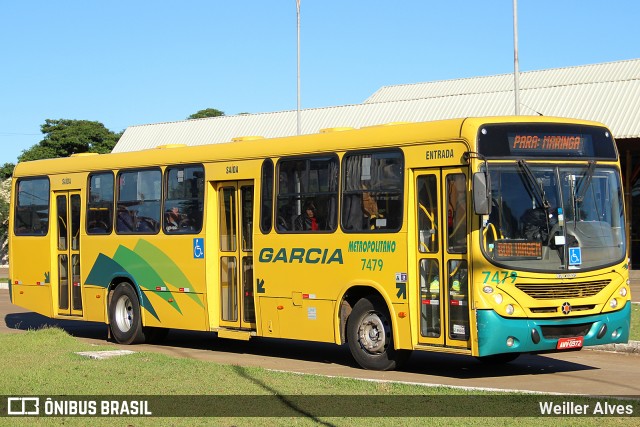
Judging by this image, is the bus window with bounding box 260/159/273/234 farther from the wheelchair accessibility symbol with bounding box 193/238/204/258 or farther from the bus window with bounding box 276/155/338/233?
the wheelchair accessibility symbol with bounding box 193/238/204/258

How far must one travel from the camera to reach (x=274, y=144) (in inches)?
647

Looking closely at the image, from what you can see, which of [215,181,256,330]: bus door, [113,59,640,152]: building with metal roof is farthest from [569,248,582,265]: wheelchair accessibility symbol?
[113,59,640,152]: building with metal roof

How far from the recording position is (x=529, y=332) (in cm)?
1314

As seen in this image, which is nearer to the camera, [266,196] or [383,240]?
[383,240]

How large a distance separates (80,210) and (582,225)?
34.1 ft

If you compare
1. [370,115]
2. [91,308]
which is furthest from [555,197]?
[370,115]

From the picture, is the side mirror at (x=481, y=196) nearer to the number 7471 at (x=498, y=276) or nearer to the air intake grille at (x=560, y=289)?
the number 7471 at (x=498, y=276)

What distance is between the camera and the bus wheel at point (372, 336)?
1455 centimetres

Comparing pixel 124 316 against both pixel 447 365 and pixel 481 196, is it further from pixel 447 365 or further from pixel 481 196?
pixel 481 196

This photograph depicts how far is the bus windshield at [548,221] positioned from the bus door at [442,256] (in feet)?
1.46

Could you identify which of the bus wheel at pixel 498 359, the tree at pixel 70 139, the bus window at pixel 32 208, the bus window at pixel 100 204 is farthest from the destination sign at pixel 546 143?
the tree at pixel 70 139

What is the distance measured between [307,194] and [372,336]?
2.35m

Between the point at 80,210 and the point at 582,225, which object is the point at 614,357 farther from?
the point at 80,210

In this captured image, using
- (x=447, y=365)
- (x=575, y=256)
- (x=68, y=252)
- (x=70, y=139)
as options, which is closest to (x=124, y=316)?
(x=68, y=252)
